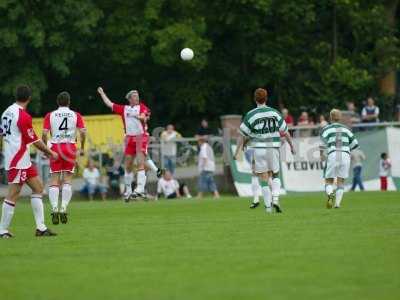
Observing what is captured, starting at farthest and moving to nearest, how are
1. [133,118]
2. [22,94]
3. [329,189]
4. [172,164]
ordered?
[172,164] < [133,118] < [329,189] < [22,94]

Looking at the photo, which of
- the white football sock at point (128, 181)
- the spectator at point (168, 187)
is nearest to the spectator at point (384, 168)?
the spectator at point (168, 187)

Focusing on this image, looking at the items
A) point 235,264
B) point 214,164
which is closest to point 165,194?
point 214,164

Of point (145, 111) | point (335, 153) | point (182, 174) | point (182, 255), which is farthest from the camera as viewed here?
point (182, 174)

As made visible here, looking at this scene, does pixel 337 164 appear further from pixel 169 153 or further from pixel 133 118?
pixel 169 153

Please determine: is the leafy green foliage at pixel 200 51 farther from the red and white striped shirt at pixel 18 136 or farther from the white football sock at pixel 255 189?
the red and white striped shirt at pixel 18 136

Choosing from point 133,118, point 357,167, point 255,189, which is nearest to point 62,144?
point 255,189

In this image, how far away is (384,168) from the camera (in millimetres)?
34281

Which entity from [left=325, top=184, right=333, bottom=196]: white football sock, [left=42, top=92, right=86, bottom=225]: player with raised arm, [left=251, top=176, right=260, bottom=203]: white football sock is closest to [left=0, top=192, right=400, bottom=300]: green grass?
[left=42, top=92, right=86, bottom=225]: player with raised arm

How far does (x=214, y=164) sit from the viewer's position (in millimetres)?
35750

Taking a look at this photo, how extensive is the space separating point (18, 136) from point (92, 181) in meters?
19.5

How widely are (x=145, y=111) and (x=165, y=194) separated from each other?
28.3 ft

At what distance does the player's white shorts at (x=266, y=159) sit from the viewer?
70.4 ft

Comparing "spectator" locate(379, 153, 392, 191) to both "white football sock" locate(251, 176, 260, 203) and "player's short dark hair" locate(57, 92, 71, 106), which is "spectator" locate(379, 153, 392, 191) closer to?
"white football sock" locate(251, 176, 260, 203)

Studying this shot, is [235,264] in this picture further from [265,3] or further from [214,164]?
[265,3]
